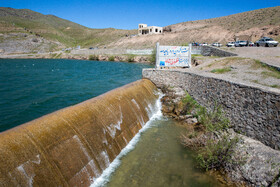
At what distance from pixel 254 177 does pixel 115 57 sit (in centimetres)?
5579

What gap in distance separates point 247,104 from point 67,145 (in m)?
7.18

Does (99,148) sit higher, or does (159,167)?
(99,148)

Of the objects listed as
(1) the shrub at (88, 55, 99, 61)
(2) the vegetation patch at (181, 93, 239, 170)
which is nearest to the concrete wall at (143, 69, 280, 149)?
(2) the vegetation patch at (181, 93, 239, 170)

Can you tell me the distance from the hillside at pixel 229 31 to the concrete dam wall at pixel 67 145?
44289 mm

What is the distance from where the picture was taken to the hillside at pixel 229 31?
46.0 m

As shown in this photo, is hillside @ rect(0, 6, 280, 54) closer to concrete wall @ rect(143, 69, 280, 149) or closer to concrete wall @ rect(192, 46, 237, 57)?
concrete wall @ rect(192, 46, 237, 57)

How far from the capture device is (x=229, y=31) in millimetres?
58000

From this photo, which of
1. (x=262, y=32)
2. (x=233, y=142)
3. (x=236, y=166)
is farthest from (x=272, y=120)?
(x=262, y=32)

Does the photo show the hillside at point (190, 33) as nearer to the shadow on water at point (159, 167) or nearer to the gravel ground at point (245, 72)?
the gravel ground at point (245, 72)

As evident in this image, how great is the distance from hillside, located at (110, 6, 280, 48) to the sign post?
33077 millimetres

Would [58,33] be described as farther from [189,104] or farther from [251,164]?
[251,164]

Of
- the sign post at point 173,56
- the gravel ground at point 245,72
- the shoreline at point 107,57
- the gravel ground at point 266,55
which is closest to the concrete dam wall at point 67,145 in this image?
the gravel ground at point 245,72

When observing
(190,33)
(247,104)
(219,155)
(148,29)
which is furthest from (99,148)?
(148,29)

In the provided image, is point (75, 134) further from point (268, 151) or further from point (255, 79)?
point (255, 79)
